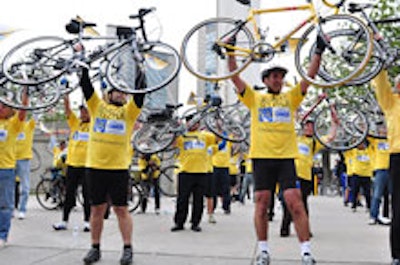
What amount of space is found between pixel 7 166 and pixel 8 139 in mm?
346

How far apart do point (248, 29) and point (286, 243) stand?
287cm

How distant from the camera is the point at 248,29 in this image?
606 cm

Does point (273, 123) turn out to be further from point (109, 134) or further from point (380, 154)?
point (380, 154)

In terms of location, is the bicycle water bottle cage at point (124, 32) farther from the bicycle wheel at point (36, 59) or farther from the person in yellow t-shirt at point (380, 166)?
the person in yellow t-shirt at point (380, 166)

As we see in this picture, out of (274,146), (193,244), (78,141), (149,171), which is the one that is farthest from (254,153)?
(149,171)

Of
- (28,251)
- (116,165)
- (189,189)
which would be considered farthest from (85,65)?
(189,189)

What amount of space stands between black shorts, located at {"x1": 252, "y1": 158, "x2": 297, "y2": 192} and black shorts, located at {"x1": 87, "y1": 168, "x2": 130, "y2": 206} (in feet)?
4.71

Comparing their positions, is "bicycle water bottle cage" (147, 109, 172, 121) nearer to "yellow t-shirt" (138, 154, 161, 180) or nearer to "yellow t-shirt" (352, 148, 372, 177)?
"yellow t-shirt" (138, 154, 161, 180)

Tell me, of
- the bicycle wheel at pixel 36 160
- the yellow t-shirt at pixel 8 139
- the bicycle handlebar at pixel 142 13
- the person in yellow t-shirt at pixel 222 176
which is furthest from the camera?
the bicycle wheel at pixel 36 160

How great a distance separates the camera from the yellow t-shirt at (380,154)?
28.9 ft

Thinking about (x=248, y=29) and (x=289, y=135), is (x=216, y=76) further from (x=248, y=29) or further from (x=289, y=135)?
(x=289, y=135)

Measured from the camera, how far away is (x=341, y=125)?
29.1ft

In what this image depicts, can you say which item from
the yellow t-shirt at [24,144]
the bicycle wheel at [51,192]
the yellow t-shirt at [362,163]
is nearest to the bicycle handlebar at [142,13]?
the yellow t-shirt at [24,144]

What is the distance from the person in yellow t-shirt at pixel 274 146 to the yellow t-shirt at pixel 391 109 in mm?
665
